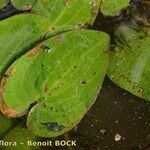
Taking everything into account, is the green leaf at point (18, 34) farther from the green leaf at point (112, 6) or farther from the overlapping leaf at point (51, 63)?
the green leaf at point (112, 6)

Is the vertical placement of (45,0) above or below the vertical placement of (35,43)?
above

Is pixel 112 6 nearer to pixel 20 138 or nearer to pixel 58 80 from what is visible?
pixel 58 80

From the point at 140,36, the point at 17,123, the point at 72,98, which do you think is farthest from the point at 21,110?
the point at 140,36

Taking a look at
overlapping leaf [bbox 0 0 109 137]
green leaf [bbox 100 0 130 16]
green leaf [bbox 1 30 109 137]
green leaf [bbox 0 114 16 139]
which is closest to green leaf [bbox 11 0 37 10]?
overlapping leaf [bbox 0 0 109 137]

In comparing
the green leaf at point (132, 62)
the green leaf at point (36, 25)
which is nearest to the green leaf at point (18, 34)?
the green leaf at point (36, 25)

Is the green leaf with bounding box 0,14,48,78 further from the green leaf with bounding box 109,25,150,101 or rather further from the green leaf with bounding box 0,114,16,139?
the green leaf with bounding box 109,25,150,101

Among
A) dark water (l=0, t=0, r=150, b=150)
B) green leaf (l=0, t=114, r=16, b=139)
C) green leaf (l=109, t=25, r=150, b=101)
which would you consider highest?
green leaf (l=109, t=25, r=150, b=101)

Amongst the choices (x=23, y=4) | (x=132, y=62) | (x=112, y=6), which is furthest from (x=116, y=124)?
(x=23, y=4)

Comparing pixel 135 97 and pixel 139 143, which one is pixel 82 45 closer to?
pixel 135 97
